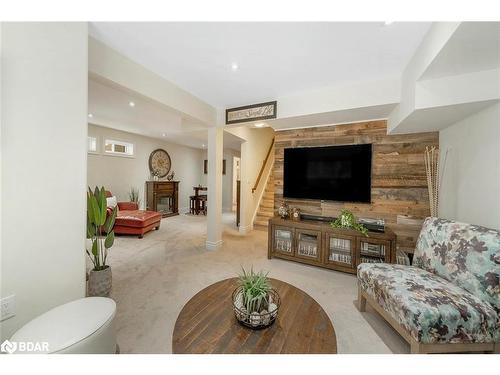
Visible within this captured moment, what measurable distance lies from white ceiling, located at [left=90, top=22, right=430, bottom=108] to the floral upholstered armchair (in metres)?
1.73

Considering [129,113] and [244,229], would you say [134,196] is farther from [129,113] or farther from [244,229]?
[244,229]

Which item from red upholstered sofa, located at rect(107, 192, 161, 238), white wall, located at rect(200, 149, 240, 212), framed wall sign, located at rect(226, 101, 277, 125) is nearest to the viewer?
framed wall sign, located at rect(226, 101, 277, 125)

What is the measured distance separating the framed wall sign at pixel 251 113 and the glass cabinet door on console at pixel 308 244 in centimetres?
188

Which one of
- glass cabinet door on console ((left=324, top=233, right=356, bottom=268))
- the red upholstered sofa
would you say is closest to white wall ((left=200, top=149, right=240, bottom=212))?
the red upholstered sofa

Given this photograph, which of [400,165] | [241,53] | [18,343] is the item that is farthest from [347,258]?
[18,343]

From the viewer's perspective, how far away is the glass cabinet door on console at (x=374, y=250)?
2467 mm

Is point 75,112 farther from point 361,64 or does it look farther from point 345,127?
point 345,127

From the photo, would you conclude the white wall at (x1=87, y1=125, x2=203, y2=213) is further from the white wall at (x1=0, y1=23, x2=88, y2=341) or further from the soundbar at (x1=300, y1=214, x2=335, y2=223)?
the soundbar at (x1=300, y1=214, x2=335, y2=223)

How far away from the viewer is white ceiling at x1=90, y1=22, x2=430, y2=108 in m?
1.56

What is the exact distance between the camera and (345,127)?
3.12 m

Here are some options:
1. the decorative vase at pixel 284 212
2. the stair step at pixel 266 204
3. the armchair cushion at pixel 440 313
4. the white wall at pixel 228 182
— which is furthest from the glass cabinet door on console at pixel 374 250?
the white wall at pixel 228 182

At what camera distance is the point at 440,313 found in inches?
49.4

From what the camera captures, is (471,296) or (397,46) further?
(397,46)
